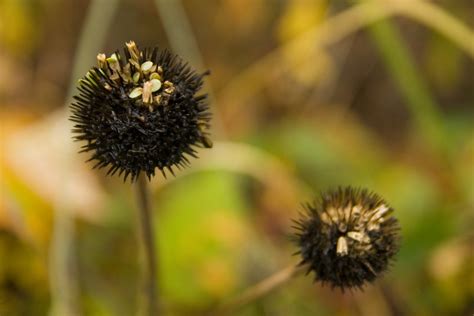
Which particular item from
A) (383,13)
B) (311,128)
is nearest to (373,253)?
(383,13)

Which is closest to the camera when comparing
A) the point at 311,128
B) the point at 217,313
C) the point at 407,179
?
the point at 217,313

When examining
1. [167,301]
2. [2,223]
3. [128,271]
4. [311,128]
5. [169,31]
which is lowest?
[167,301]

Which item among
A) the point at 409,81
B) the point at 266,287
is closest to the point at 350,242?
the point at 266,287

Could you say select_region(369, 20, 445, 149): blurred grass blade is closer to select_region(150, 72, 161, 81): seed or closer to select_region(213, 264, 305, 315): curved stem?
select_region(213, 264, 305, 315): curved stem

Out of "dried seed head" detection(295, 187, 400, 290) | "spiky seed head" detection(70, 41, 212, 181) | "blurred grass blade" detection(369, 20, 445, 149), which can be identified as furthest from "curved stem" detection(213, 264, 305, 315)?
"blurred grass blade" detection(369, 20, 445, 149)

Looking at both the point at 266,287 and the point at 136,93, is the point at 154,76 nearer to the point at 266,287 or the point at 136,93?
the point at 136,93

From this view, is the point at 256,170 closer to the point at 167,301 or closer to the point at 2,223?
the point at 167,301

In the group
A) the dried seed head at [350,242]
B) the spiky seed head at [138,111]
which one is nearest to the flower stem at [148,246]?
the spiky seed head at [138,111]
